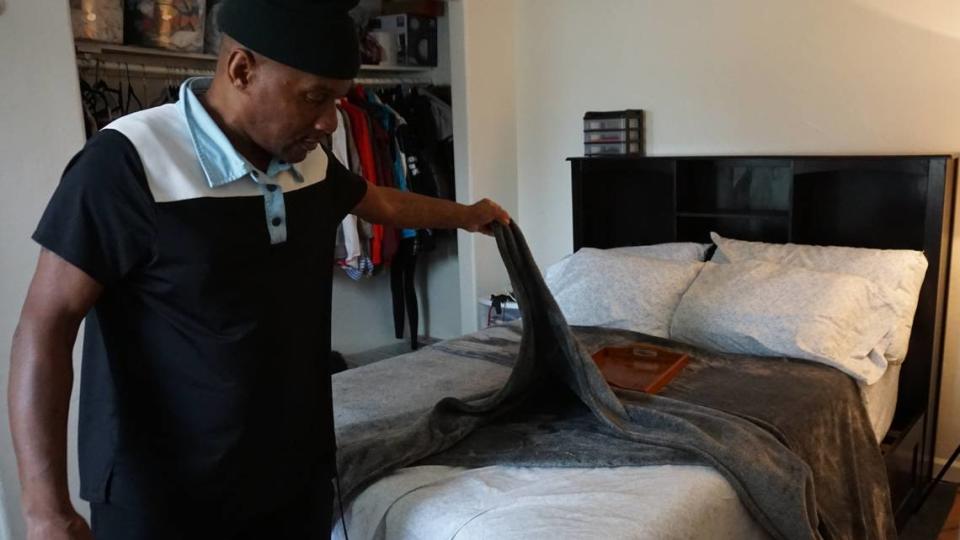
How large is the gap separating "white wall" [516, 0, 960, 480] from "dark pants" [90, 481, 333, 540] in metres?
2.49

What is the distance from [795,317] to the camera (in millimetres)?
2480

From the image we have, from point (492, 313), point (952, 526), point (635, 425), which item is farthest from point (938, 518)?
point (492, 313)

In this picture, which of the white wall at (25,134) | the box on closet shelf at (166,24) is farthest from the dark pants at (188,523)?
the box on closet shelf at (166,24)

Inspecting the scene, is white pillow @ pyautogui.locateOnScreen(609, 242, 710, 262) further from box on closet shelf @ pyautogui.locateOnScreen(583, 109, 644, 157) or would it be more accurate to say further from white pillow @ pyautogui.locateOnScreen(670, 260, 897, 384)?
box on closet shelf @ pyautogui.locateOnScreen(583, 109, 644, 157)

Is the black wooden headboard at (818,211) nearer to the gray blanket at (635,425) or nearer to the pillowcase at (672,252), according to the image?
the pillowcase at (672,252)

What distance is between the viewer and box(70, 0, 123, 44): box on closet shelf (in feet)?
9.20

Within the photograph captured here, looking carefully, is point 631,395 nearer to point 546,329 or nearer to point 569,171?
point 546,329

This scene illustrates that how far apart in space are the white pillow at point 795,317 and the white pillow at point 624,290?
0.12 meters

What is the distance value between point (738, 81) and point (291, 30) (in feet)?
7.99

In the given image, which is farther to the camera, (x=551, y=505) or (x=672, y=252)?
(x=672, y=252)

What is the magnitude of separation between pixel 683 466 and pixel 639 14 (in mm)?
2269

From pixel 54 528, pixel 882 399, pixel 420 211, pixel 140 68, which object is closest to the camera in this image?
pixel 54 528

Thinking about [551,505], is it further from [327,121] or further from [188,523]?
[327,121]

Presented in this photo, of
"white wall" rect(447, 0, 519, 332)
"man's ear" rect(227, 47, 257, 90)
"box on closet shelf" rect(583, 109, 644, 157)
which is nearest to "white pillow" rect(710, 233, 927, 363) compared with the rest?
"box on closet shelf" rect(583, 109, 644, 157)
